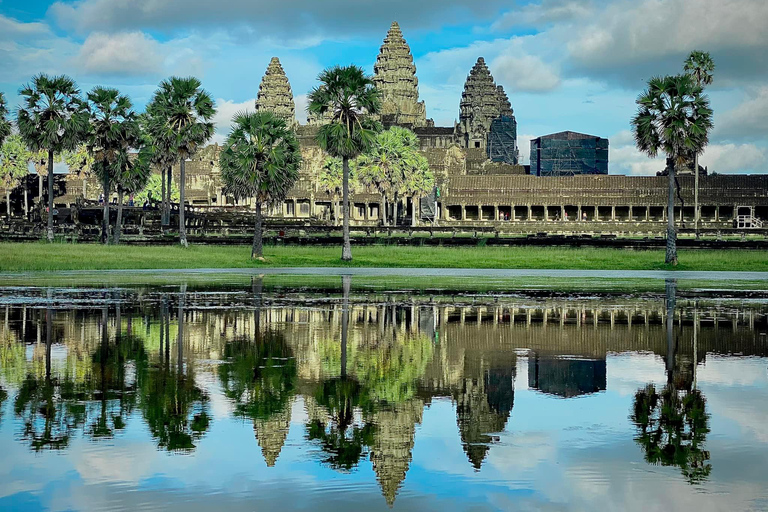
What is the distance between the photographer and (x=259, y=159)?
60.8 m

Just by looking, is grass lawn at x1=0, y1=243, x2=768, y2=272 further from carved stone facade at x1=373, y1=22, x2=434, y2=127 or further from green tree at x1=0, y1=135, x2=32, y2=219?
carved stone facade at x1=373, y1=22, x2=434, y2=127

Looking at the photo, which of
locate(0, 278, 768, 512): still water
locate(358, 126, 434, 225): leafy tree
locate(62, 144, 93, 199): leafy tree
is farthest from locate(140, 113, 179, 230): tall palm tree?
locate(62, 144, 93, 199): leafy tree

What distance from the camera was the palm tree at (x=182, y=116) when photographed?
69750 mm

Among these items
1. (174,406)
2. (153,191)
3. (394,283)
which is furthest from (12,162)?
(174,406)

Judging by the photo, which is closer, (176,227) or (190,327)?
(190,327)

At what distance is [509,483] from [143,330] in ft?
42.2

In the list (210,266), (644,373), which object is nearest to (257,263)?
(210,266)

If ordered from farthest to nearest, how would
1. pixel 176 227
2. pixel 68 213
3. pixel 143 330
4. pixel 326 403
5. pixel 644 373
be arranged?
pixel 68 213, pixel 176 227, pixel 143 330, pixel 644 373, pixel 326 403

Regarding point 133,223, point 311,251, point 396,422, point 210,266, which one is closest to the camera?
point 396,422

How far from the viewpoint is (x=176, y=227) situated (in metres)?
80.4

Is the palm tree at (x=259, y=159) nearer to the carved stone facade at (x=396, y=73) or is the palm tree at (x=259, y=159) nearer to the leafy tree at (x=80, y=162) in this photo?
the leafy tree at (x=80, y=162)

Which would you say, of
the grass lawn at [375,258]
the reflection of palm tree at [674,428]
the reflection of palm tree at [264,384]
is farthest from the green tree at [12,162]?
the reflection of palm tree at [674,428]

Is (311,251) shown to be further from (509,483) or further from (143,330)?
(509,483)

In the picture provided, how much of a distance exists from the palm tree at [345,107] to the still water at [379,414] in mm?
36900
